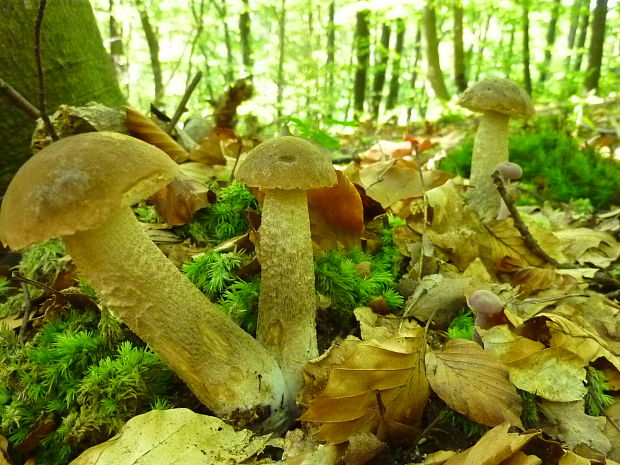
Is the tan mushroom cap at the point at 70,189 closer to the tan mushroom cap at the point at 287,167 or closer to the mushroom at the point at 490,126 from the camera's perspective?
the tan mushroom cap at the point at 287,167

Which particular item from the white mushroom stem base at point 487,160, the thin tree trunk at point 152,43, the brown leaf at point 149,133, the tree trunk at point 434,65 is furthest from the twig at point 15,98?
the tree trunk at point 434,65

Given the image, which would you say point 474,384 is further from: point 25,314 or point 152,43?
point 152,43

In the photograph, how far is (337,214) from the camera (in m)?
2.25

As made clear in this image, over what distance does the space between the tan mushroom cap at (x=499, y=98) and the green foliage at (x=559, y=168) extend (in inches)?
41.6

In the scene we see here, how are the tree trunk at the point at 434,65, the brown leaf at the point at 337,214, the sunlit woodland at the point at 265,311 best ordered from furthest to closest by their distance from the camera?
the tree trunk at the point at 434,65 < the brown leaf at the point at 337,214 < the sunlit woodland at the point at 265,311

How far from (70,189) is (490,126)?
3.36 meters

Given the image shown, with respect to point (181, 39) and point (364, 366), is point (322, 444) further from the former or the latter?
point (181, 39)

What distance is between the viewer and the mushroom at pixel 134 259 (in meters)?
1.21

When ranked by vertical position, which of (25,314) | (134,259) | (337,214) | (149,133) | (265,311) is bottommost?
(25,314)

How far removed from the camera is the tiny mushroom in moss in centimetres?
177

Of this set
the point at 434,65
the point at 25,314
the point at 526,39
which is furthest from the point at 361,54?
the point at 25,314

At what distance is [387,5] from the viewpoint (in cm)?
824

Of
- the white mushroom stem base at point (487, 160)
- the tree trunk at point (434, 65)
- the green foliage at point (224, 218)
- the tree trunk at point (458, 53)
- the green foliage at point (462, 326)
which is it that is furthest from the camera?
the tree trunk at point (458, 53)

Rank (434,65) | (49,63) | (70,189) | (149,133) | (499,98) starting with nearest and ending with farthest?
(70,189), (149,133), (49,63), (499,98), (434,65)
